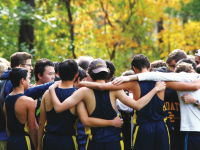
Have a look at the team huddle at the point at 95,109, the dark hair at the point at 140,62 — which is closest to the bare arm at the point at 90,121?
the team huddle at the point at 95,109

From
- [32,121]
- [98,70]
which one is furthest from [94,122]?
[32,121]

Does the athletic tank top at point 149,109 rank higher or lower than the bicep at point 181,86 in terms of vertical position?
lower

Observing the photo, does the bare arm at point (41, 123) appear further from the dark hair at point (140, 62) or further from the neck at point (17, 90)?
the dark hair at point (140, 62)

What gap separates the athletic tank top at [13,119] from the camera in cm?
356

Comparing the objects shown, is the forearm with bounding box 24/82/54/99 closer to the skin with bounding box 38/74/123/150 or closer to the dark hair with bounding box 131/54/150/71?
the skin with bounding box 38/74/123/150

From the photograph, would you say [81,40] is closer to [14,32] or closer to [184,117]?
[14,32]

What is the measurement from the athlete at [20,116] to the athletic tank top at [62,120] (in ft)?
1.06

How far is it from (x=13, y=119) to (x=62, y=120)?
0.81 m

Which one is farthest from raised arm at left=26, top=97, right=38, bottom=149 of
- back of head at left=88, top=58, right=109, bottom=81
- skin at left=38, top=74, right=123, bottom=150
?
back of head at left=88, top=58, right=109, bottom=81

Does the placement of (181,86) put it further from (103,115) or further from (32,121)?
(32,121)

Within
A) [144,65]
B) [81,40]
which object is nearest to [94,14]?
[81,40]

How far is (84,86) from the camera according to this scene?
3465 mm

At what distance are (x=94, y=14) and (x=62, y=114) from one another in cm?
1132

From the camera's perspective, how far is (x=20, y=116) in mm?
3572
